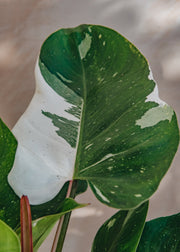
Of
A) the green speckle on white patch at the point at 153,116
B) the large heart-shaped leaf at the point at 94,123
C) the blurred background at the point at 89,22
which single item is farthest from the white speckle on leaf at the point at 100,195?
the blurred background at the point at 89,22

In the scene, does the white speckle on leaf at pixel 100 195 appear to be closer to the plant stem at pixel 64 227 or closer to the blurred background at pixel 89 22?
the plant stem at pixel 64 227

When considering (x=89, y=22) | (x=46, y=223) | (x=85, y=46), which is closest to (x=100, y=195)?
(x=46, y=223)

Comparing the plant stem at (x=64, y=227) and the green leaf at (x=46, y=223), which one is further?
the plant stem at (x=64, y=227)

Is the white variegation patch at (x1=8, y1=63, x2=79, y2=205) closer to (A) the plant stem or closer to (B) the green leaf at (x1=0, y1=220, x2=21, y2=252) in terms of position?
(A) the plant stem

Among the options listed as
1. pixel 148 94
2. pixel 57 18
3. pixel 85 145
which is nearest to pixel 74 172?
pixel 85 145

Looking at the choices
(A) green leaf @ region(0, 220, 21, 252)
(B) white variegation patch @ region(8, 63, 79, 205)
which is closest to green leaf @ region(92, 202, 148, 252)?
(B) white variegation patch @ region(8, 63, 79, 205)

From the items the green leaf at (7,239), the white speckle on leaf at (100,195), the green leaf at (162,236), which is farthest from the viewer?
the green leaf at (162,236)

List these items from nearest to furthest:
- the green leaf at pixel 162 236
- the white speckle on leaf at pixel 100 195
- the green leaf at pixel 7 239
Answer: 1. the green leaf at pixel 7 239
2. the white speckle on leaf at pixel 100 195
3. the green leaf at pixel 162 236
